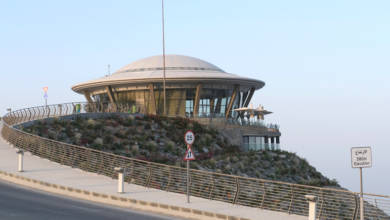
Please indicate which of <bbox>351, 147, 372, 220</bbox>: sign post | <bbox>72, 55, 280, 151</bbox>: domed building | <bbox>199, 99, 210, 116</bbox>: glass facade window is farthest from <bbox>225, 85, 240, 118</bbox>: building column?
<bbox>351, 147, 372, 220</bbox>: sign post

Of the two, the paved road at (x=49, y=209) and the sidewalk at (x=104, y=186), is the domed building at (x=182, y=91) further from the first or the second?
the paved road at (x=49, y=209)

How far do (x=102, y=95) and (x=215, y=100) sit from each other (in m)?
15.6

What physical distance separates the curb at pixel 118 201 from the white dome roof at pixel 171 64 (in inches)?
1904

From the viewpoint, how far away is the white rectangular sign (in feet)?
47.2

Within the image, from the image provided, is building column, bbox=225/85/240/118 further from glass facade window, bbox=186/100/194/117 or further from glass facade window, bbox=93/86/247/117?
glass facade window, bbox=186/100/194/117

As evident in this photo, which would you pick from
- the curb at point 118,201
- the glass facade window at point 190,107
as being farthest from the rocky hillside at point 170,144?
the curb at point 118,201

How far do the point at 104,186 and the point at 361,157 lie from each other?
1158cm

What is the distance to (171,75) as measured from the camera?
2468 inches

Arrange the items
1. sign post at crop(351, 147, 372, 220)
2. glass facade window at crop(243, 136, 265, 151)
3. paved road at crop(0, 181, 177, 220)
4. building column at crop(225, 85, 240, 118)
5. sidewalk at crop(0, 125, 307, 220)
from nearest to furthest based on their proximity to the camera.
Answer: sign post at crop(351, 147, 372, 220), paved road at crop(0, 181, 177, 220), sidewalk at crop(0, 125, 307, 220), glass facade window at crop(243, 136, 265, 151), building column at crop(225, 85, 240, 118)

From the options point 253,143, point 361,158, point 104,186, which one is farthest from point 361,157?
point 253,143

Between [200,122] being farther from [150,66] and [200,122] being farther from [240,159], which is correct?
[150,66]

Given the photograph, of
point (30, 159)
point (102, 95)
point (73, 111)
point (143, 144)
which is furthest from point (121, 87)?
point (30, 159)

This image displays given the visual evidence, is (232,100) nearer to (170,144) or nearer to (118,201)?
(170,144)

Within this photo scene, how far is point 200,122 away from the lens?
56656mm
